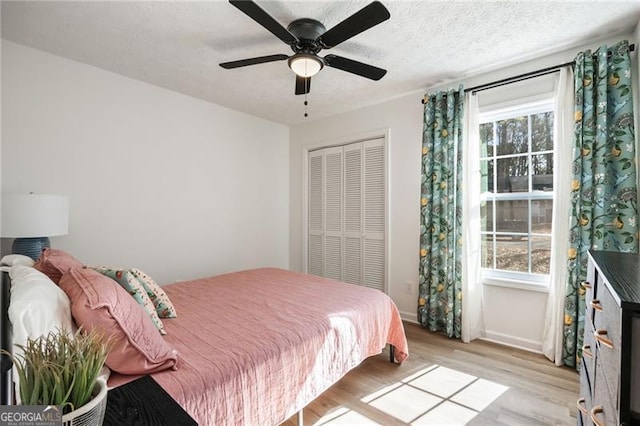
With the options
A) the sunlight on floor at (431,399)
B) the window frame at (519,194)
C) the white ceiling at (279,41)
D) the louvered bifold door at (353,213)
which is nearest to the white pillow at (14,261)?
the white ceiling at (279,41)

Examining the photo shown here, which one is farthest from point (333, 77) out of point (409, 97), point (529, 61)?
point (529, 61)

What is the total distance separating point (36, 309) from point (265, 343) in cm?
90

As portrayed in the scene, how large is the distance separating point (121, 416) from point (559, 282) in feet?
9.83

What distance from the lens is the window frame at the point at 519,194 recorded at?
2.63 m


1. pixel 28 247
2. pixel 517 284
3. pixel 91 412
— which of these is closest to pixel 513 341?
pixel 517 284

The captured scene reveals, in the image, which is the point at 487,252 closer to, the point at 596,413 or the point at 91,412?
the point at 596,413

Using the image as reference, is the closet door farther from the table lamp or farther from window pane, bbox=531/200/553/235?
the table lamp

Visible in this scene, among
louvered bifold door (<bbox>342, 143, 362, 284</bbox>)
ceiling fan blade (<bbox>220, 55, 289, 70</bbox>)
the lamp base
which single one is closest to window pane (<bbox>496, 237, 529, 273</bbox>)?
louvered bifold door (<bbox>342, 143, 362, 284</bbox>)

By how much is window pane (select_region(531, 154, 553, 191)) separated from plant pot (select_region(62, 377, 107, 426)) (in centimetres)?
333

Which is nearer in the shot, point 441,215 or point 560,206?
point 560,206

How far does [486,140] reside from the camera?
304 centimetres

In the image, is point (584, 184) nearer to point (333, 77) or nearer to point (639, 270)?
point (639, 270)

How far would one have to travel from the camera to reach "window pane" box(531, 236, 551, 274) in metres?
2.68

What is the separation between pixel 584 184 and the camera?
89.1 inches
